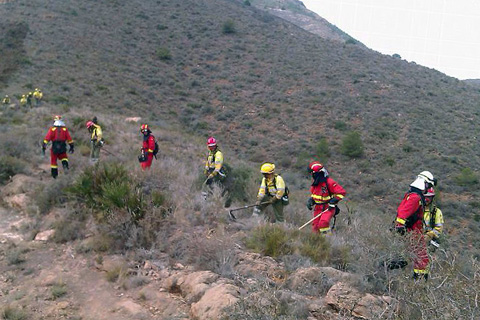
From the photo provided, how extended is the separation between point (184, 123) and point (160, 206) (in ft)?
68.5

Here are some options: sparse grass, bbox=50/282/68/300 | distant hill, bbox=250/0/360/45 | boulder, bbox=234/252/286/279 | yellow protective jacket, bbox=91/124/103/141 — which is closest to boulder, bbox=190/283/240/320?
boulder, bbox=234/252/286/279

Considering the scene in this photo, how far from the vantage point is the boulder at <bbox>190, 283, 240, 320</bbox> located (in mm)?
3950

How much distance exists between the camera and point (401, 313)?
3.25 metres

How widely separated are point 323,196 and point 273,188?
972 millimetres

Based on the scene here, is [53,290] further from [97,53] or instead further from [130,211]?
[97,53]

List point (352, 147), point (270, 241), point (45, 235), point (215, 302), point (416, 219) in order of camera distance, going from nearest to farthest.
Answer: point (215, 302)
point (416, 219)
point (270, 241)
point (45, 235)
point (352, 147)

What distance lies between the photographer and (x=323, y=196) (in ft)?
23.3

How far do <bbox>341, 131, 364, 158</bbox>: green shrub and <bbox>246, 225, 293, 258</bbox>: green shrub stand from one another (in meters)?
17.2

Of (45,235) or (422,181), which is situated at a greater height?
(422,181)

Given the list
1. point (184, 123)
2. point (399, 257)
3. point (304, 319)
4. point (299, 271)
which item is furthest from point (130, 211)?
point (184, 123)

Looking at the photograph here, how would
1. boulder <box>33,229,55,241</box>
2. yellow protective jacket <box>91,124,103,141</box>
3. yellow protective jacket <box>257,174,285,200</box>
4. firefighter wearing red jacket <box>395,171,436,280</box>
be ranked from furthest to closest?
1. yellow protective jacket <box>91,124,103,141</box>
2. yellow protective jacket <box>257,174,285,200</box>
3. boulder <box>33,229,55,241</box>
4. firefighter wearing red jacket <box>395,171,436,280</box>

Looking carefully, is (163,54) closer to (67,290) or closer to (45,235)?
(45,235)

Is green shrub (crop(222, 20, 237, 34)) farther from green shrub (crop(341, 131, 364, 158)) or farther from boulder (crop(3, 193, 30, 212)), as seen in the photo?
boulder (crop(3, 193, 30, 212))

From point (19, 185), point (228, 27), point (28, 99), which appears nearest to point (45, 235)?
point (19, 185)
